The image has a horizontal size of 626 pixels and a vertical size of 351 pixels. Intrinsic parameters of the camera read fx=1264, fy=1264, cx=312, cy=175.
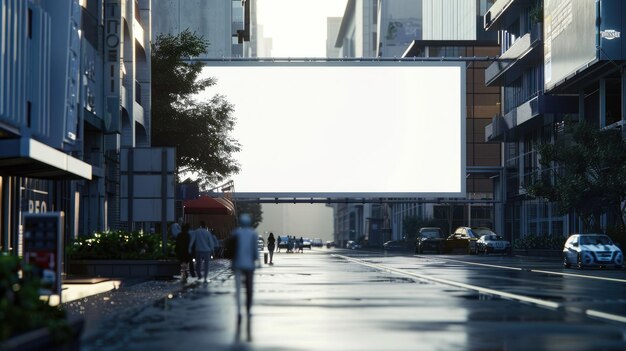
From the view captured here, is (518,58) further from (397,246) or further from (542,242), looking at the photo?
(397,246)

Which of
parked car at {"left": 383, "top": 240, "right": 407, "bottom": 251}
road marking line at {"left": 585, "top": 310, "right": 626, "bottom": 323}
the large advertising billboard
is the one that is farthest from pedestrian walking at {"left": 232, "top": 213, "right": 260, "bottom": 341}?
parked car at {"left": 383, "top": 240, "right": 407, "bottom": 251}

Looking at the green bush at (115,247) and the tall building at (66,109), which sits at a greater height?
the tall building at (66,109)

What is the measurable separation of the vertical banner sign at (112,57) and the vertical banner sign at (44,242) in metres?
23.1

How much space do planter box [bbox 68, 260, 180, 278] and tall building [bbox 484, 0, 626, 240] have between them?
3196 centimetres

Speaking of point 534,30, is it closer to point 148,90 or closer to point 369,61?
point 369,61

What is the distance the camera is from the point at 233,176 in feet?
237

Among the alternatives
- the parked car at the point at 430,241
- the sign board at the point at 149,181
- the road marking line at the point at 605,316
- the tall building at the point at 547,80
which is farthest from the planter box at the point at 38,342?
the parked car at the point at 430,241

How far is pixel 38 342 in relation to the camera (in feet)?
35.2

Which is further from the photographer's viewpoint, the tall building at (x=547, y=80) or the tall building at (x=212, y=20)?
the tall building at (x=212, y=20)

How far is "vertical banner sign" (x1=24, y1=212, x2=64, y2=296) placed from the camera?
1936 centimetres

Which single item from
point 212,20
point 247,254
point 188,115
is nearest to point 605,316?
point 247,254

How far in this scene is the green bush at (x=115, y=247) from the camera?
3622 cm

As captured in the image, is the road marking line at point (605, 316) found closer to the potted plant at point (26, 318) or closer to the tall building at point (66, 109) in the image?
the tall building at point (66, 109)

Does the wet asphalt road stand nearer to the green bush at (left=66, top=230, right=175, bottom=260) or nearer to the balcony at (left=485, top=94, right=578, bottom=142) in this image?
the green bush at (left=66, top=230, right=175, bottom=260)
